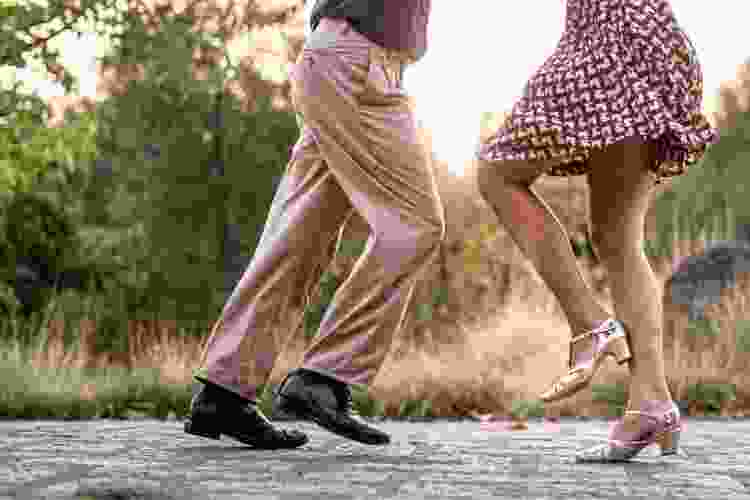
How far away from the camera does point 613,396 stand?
26.0ft

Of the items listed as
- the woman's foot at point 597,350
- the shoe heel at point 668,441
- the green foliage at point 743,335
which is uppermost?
the woman's foot at point 597,350

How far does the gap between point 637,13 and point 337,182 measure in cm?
112

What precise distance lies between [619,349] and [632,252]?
12.9 inches

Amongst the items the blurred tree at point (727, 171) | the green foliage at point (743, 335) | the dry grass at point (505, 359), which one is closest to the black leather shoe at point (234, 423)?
the dry grass at point (505, 359)

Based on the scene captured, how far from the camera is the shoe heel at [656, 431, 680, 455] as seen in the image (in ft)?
12.4

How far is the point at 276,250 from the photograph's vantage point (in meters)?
4.08

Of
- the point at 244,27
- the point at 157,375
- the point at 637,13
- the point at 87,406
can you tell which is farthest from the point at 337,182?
the point at 244,27

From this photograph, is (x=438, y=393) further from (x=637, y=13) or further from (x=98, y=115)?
(x=637, y=13)

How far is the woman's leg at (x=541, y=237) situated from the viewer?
364 cm

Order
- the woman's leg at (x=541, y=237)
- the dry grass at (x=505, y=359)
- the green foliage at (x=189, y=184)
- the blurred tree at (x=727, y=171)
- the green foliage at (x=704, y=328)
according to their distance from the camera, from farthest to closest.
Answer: the blurred tree at (x=727, y=171) → the green foliage at (x=189, y=184) → the green foliage at (x=704, y=328) → the dry grass at (x=505, y=359) → the woman's leg at (x=541, y=237)

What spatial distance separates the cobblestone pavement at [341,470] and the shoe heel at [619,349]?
0.32m

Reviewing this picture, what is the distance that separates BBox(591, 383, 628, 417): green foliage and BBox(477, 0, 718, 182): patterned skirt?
4.36m

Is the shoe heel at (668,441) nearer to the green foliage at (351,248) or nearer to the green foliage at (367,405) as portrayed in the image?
the green foliage at (367,405)

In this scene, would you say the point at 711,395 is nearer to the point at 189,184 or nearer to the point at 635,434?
the point at 635,434
